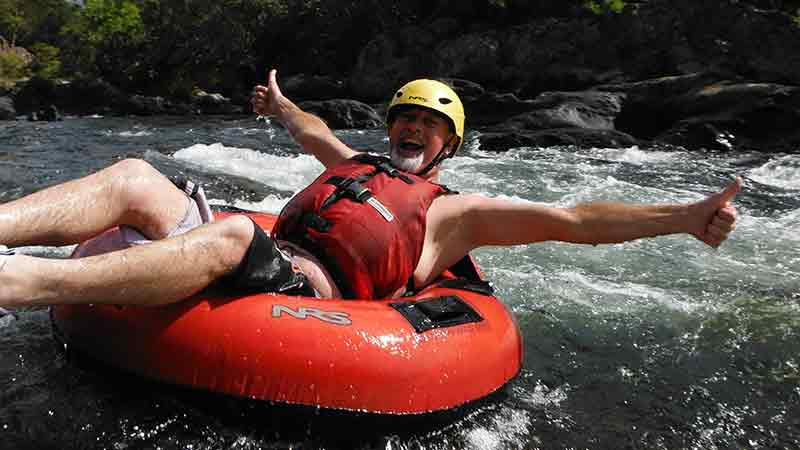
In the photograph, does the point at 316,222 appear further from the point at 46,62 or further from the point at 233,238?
the point at 46,62

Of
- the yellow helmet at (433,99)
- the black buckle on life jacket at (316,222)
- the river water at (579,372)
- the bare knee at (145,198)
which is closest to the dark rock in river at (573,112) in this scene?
the river water at (579,372)

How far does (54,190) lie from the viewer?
2.60m

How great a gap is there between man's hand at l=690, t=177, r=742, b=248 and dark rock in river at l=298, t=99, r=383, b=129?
14219mm

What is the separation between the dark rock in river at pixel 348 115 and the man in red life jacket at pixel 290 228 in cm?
1299

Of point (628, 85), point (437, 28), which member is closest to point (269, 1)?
point (437, 28)

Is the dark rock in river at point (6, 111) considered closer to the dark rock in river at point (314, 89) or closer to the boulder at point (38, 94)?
the boulder at point (38, 94)

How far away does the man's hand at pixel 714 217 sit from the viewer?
2777mm

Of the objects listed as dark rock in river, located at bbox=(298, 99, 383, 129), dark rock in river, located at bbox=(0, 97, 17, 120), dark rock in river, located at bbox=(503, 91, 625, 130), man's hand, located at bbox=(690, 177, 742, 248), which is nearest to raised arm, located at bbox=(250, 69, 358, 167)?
man's hand, located at bbox=(690, 177, 742, 248)

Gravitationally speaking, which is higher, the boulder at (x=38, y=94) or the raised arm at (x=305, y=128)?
the raised arm at (x=305, y=128)

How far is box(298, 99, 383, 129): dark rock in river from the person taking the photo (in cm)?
1680

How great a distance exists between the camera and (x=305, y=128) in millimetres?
4355

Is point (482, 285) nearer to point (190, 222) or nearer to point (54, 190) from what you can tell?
point (190, 222)

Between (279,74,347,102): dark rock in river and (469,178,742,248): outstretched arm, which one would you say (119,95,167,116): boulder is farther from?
(469,178,742,248): outstretched arm

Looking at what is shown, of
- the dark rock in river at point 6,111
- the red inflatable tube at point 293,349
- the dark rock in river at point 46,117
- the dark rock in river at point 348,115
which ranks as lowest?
the dark rock in river at point 6,111
